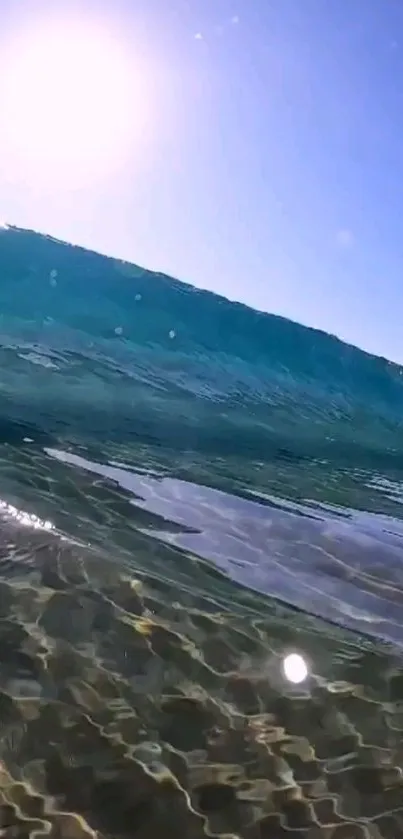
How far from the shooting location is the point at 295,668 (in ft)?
17.3

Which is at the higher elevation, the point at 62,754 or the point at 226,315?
the point at 226,315

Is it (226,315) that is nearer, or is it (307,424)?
(307,424)

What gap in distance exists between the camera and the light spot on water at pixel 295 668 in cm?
512

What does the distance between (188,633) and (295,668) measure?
2.68 ft

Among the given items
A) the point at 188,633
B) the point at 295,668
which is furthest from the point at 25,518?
the point at 295,668

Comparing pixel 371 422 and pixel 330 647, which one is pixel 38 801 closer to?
pixel 330 647

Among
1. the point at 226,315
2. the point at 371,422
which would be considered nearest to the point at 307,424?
the point at 371,422

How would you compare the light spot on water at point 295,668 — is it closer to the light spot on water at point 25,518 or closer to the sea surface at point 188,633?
the sea surface at point 188,633

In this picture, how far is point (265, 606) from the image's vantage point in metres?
6.42

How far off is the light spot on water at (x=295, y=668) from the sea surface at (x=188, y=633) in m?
0.06

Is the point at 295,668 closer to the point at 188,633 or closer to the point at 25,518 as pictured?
the point at 188,633

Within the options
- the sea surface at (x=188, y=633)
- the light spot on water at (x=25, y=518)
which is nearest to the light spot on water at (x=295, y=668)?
the sea surface at (x=188, y=633)

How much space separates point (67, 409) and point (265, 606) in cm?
996

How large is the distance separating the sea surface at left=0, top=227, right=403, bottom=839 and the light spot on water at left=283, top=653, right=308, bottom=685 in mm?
58
